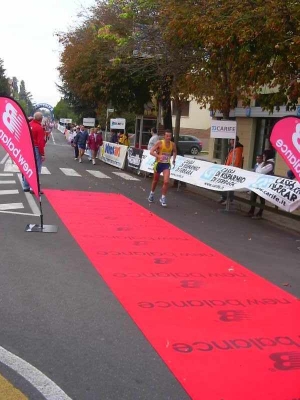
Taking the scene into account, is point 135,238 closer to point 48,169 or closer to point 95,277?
point 95,277

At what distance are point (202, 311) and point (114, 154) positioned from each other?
2178 cm

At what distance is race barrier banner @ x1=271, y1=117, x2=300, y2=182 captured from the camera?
9.85m

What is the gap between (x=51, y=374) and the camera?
4.13m

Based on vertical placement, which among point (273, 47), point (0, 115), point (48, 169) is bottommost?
point (48, 169)

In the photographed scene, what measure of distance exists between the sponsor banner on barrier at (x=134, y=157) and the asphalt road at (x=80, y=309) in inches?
439

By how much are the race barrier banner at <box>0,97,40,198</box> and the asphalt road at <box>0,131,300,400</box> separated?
1.15m

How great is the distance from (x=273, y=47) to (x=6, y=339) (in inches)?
391

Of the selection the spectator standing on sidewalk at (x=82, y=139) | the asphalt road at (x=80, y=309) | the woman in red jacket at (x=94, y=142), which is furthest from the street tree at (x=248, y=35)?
the spectator standing on sidewalk at (x=82, y=139)

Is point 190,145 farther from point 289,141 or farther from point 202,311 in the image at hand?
point 202,311

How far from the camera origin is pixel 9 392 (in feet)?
12.6

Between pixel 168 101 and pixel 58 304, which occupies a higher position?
pixel 168 101

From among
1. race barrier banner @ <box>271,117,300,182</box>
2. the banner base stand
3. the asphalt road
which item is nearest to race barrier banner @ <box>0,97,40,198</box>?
the banner base stand

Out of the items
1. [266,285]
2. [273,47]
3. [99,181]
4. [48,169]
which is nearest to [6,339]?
[266,285]

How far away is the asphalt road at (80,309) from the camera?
4.10 meters
